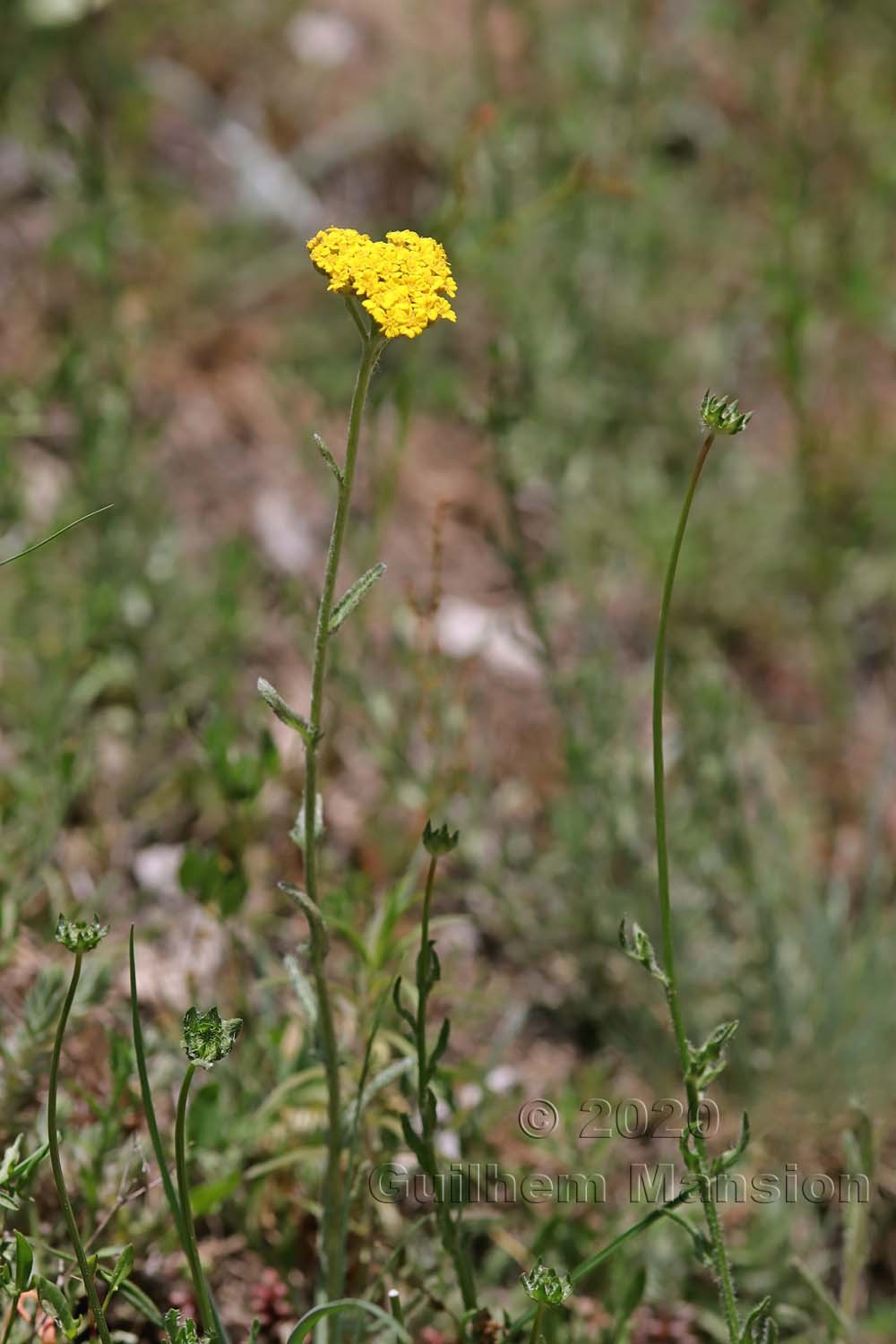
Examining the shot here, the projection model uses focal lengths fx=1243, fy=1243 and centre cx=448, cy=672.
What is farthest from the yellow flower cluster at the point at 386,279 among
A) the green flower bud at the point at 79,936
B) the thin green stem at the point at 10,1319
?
the thin green stem at the point at 10,1319

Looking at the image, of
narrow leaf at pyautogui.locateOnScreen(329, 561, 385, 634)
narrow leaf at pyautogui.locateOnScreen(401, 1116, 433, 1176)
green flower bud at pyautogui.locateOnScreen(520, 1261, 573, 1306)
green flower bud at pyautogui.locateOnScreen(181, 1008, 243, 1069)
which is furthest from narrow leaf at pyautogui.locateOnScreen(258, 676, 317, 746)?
green flower bud at pyautogui.locateOnScreen(520, 1261, 573, 1306)

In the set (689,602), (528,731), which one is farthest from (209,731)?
(689,602)

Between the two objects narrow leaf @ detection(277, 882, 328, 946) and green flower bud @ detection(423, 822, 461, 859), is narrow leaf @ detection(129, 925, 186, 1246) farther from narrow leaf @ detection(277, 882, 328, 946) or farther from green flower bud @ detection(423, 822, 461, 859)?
green flower bud @ detection(423, 822, 461, 859)

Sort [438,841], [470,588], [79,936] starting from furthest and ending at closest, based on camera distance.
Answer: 1. [470,588]
2. [438,841]
3. [79,936]

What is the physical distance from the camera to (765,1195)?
7.70ft

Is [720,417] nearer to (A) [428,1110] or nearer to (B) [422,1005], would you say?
(B) [422,1005]

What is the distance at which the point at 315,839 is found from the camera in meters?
1.55

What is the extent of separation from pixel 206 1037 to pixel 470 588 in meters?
2.36

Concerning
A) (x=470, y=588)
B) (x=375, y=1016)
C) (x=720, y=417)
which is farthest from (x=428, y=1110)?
(x=470, y=588)

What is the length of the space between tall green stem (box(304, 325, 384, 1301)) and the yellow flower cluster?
4cm

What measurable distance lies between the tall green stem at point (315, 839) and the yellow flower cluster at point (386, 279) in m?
0.04

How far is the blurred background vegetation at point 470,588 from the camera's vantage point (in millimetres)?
2193

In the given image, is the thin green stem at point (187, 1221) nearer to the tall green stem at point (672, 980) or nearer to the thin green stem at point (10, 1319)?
the thin green stem at point (10, 1319)

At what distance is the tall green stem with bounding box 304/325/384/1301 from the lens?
4.50 ft
